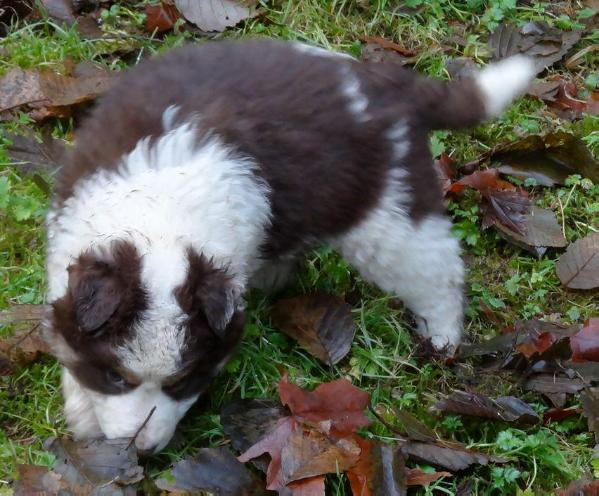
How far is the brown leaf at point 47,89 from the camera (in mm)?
4395

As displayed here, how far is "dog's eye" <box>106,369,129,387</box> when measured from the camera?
9.49 feet

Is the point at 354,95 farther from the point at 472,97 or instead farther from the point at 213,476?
the point at 213,476

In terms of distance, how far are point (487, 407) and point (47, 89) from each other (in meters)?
2.48

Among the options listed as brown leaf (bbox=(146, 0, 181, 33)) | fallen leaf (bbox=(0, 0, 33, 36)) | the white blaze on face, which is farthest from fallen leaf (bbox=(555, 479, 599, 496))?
fallen leaf (bbox=(0, 0, 33, 36))

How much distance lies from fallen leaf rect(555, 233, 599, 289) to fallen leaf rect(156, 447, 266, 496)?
5.88 feet

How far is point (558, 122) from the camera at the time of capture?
489 centimetres

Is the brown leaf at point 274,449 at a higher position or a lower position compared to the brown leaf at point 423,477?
higher

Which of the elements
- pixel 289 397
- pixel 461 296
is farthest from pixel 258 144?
pixel 461 296

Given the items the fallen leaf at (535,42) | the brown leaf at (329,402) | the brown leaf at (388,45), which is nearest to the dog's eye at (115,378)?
the brown leaf at (329,402)

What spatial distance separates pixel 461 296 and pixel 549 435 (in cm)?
68

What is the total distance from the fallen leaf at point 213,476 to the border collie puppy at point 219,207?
0.12 m

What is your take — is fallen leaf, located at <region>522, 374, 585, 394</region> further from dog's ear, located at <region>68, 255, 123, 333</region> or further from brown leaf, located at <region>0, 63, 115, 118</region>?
brown leaf, located at <region>0, 63, 115, 118</region>

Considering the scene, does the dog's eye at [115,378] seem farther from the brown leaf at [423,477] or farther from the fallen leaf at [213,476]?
the brown leaf at [423,477]

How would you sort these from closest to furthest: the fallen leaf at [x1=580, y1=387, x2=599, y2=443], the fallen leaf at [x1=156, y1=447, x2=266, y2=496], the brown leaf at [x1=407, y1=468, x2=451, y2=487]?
1. the fallen leaf at [x1=156, y1=447, x2=266, y2=496]
2. the brown leaf at [x1=407, y1=468, x2=451, y2=487]
3. the fallen leaf at [x1=580, y1=387, x2=599, y2=443]
